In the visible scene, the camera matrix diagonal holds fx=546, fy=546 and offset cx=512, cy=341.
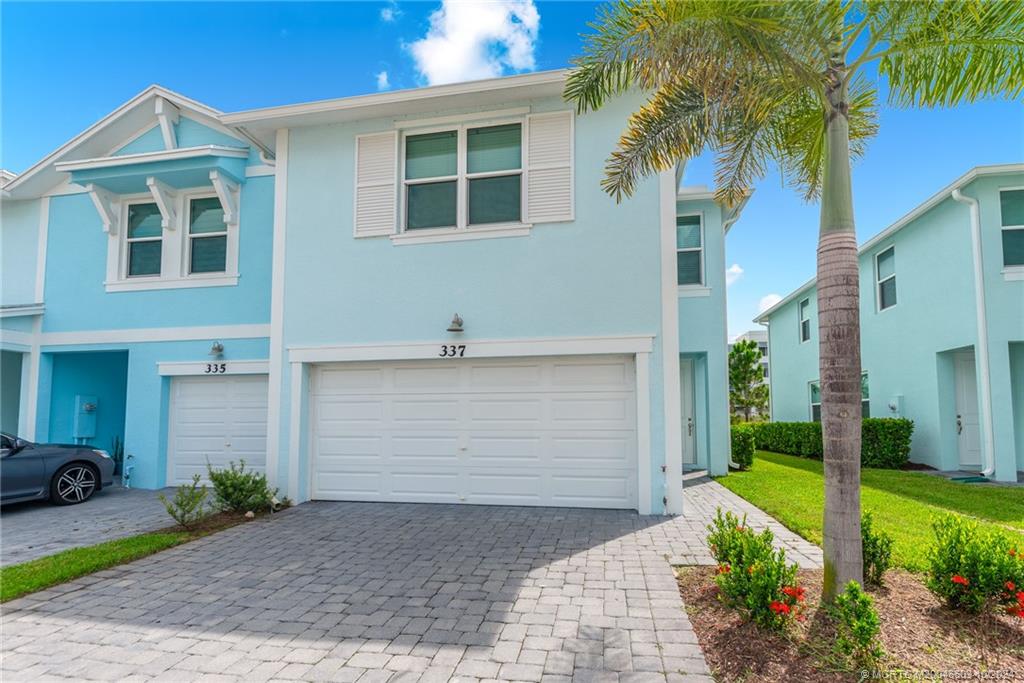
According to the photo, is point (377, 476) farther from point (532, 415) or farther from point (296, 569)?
point (296, 569)

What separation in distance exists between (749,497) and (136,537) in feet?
A: 29.3

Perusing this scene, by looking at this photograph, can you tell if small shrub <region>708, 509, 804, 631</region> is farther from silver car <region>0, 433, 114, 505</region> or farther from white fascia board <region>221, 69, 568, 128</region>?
silver car <region>0, 433, 114, 505</region>

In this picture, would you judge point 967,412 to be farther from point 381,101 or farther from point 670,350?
point 381,101

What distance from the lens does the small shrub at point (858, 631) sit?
329cm

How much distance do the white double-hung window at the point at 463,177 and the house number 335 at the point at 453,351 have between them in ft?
6.29

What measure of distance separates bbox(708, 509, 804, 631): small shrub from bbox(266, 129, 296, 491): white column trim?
7.15 meters

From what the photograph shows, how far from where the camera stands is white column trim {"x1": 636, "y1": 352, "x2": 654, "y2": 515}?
7715 millimetres

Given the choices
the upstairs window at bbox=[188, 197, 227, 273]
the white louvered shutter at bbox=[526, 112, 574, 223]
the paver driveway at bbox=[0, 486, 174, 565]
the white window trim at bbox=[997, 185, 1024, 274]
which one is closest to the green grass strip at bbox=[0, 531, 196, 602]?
the paver driveway at bbox=[0, 486, 174, 565]

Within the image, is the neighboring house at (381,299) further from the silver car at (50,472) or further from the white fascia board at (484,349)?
the silver car at (50,472)

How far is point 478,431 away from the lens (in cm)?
856

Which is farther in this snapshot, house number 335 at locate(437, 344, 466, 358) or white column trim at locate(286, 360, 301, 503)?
white column trim at locate(286, 360, 301, 503)

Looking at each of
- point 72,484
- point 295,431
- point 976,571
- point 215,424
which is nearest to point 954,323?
point 976,571

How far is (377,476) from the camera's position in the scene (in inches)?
350

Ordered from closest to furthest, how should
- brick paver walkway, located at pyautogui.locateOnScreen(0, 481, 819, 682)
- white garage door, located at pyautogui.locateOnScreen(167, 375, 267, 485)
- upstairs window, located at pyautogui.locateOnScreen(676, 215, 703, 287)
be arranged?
brick paver walkway, located at pyautogui.locateOnScreen(0, 481, 819, 682)
white garage door, located at pyautogui.locateOnScreen(167, 375, 267, 485)
upstairs window, located at pyautogui.locateOnScreen(676, 215, 703, 287)
